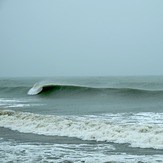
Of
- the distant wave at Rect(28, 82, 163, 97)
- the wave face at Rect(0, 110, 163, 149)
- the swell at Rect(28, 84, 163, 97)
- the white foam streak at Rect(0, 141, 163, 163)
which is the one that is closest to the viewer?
the white foam streak at Rect(0, 141, 163, 163)

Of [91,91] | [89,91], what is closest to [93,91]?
[91,91]

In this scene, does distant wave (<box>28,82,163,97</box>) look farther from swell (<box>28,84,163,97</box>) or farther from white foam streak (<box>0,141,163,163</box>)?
white foam streak (<box>0,141,163,163</box>)

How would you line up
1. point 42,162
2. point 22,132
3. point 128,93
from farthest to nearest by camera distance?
point 128,93
point 22,132
point 42,162

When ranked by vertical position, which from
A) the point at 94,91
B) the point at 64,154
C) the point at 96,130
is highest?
the point at 94,91

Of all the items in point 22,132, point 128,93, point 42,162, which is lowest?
point 42,162

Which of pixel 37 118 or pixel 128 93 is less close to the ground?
pixel 128 93

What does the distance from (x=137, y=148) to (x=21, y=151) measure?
254 centimetres

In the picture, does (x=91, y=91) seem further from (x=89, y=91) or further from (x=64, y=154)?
(x=64, y=154)

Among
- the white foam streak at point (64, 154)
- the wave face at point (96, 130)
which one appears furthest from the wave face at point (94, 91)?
the white foam streak at point (64, 154)

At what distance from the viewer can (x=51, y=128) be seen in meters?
9.55

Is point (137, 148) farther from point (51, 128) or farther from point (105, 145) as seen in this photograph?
point (51, 128)

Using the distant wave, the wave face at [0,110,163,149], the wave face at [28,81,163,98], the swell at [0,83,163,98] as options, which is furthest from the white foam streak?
the distant wave

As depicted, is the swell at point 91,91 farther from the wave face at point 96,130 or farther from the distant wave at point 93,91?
the wave face at point 96,130

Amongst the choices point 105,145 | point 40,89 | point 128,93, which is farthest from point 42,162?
→ point 40,89
